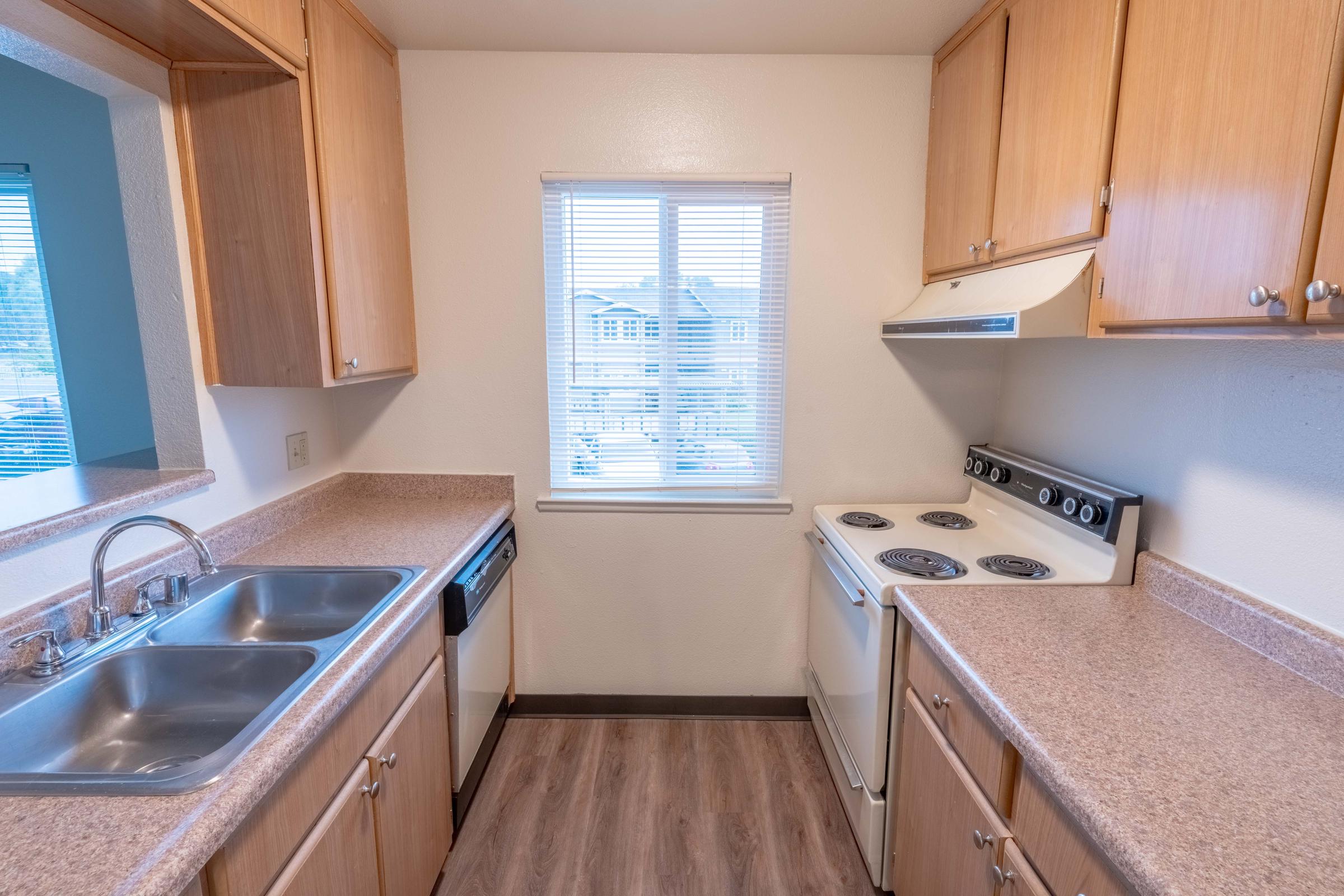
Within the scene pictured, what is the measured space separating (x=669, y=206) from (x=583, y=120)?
409 millimetres

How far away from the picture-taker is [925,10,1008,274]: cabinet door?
176 centimetres

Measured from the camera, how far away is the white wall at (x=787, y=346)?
2.16m

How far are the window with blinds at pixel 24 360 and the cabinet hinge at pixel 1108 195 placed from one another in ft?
11.2

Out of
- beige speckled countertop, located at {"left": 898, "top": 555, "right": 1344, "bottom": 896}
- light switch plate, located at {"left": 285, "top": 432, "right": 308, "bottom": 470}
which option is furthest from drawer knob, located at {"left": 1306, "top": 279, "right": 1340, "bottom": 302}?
light switch plate, located at {"left": 285, "top": 432, "right": 308, "bottom": 470}

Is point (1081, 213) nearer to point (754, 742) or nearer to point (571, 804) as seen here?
point (754, 742)

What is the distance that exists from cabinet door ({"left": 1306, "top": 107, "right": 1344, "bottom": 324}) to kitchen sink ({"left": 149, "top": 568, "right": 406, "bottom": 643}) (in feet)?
5.90

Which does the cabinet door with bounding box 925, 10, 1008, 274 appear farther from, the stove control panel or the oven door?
the oven door

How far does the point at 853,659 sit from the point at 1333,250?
138 centimetres

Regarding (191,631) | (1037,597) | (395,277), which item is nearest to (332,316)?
(395,277)

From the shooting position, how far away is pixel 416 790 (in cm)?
151

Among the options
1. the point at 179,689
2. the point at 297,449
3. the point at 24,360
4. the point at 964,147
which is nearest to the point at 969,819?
the point at 179,689

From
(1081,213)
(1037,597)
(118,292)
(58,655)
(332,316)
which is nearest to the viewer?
(58,655)

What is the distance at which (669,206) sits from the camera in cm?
225

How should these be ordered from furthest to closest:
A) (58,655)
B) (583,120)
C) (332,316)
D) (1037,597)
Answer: (583,120)
(332,316)
(1037,597)
(58,655)
